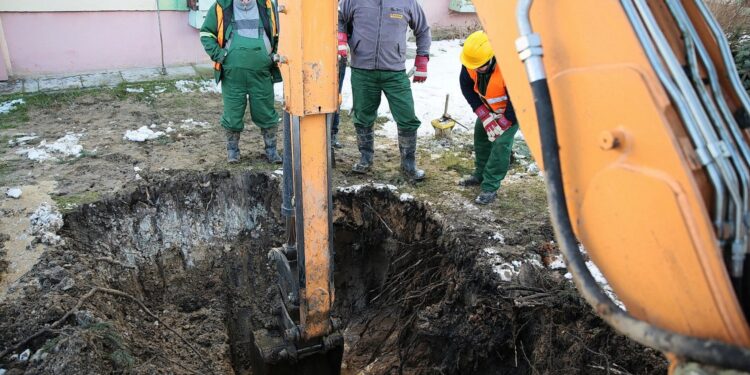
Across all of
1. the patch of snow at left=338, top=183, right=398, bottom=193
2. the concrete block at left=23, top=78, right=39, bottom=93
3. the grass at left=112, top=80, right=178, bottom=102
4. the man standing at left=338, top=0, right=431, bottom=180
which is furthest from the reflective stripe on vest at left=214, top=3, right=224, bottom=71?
the concrete block at left=23, top=78, right=39, bottom=93

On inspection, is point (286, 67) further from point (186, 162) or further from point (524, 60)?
point (186, 162)

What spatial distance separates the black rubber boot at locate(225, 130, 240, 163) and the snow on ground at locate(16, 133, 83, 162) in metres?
1.54

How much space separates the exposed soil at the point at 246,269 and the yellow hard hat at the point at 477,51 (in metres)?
1.21

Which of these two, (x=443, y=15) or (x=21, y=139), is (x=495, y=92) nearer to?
(x=21, y=139)

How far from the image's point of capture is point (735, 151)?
1.35 m

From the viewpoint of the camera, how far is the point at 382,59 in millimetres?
4832

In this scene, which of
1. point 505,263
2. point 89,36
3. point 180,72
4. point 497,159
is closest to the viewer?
point 505,263

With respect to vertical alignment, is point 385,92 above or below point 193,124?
above

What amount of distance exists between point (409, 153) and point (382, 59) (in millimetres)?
914

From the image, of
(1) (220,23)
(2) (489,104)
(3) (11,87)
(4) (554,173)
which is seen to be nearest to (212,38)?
(1) (220,23)

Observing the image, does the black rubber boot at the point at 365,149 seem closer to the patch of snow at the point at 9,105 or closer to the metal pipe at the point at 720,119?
the metal pipe at the point at 720,119

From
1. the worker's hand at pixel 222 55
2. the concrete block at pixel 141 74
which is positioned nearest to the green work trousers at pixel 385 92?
the worker's hand at pixel 222 55

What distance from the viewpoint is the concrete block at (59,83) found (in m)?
7.21

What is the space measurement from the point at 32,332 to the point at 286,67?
214 cm
